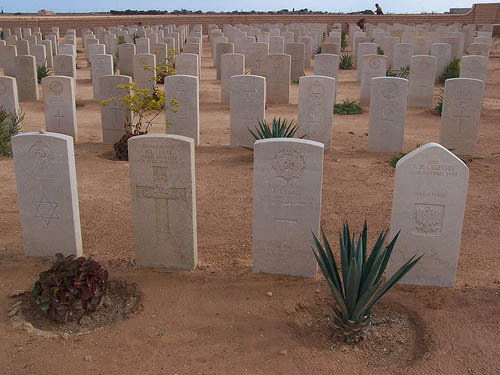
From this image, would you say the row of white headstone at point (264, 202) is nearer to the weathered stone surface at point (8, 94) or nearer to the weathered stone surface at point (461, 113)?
the weathered stone surface at point (461, 113)

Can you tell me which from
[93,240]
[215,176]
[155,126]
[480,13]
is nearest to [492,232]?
[215,176]

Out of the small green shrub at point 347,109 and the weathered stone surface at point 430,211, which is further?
the small green shrub at point 347,109

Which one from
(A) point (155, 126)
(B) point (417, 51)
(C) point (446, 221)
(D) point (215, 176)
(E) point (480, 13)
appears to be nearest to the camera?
Answer: (C) point (446, 221)

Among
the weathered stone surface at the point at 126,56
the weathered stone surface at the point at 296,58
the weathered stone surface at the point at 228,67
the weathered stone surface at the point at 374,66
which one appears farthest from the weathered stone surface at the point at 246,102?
the weathered stone surface at the point at 126,56

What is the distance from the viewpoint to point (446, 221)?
4523 millimetres

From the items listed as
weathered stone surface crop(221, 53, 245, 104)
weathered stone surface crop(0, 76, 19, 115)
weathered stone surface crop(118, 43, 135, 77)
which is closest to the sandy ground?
weathered stone surface crop(0, 76, 19, 115)

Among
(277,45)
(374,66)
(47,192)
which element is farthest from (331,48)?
(47,192)

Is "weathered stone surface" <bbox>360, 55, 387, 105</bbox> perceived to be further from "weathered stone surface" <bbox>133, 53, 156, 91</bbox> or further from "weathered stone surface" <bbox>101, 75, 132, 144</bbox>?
"weathered stone surface" <bbox>101, 75, 132, 144</bbox>

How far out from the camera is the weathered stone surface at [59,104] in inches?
361

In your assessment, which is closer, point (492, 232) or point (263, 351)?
point (263, 351)

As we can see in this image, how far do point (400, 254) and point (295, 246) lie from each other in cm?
89

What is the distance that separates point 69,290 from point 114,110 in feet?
18.2

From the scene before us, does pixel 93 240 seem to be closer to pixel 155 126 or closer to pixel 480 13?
pixel 155 126

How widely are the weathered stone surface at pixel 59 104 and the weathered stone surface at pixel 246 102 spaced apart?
2.76 metres
